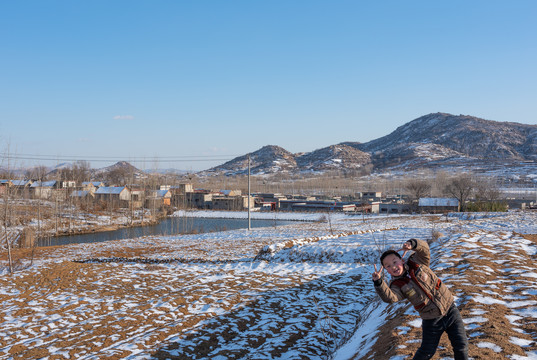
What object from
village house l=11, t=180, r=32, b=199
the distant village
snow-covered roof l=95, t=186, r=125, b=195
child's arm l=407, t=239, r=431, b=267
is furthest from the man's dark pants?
snow-covered roof l=95, t=186, r=125, b=195

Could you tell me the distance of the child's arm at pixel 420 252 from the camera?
438 cm

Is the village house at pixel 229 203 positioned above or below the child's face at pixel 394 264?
below

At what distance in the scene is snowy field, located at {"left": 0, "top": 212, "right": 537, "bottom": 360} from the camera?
6.39 metres

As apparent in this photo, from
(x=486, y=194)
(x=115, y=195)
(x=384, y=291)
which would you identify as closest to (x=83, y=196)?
(x=115, y=195)

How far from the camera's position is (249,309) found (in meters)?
9.41

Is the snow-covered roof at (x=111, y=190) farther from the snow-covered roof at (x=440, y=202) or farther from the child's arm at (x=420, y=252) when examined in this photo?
the child's arm at (x=420, y=252)

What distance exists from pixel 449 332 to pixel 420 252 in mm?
928

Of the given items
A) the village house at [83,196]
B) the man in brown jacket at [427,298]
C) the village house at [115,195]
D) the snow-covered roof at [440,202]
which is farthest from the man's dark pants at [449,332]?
the village house at [83,196]

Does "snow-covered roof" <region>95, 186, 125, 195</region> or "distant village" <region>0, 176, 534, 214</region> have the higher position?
"snow-covered roof" <region>95, 186, 125, 195</region>

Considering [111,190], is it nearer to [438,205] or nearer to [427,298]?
[438,205]

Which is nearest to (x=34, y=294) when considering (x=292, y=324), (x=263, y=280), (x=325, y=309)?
(x=263, y=280)

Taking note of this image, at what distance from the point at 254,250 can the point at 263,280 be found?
9195mm

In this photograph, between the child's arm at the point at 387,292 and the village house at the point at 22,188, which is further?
the village house at the point at 22,188

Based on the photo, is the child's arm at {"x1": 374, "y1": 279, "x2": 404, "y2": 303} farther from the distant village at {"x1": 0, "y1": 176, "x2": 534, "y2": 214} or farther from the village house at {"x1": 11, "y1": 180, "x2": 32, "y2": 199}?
the distant village at {"x1": 0, "y1": 176, "x2": 534, "y2": 214}
